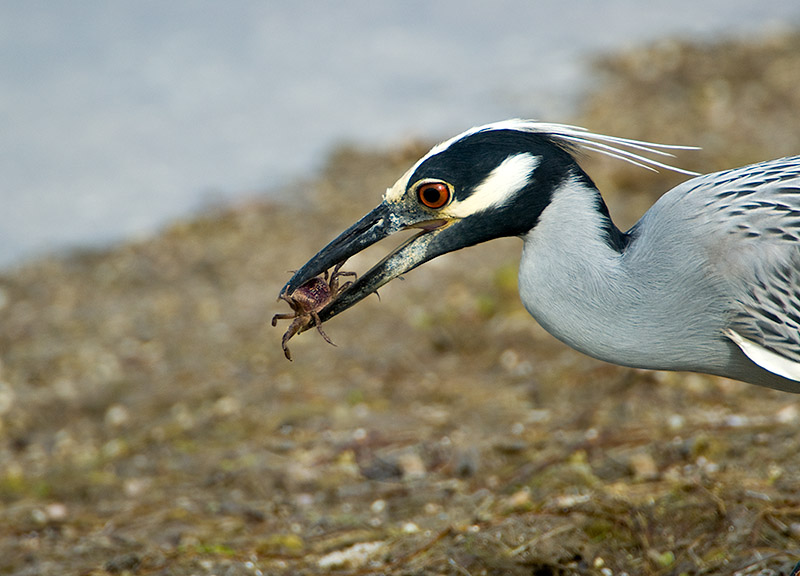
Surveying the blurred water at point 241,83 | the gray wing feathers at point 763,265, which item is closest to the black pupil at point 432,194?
the gray wing feathers at point 763,265

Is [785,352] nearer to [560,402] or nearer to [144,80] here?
[560,402]

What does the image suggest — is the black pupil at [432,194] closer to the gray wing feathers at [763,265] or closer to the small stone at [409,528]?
the gray wing feathers at [763,265]

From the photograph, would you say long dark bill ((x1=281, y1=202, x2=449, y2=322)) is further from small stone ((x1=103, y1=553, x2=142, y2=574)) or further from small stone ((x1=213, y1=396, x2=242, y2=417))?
small stone ((x1=213, y1=396, x2=242, y2=417))

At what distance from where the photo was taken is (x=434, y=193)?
3492 millimetres

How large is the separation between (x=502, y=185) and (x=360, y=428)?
2706 millimetres

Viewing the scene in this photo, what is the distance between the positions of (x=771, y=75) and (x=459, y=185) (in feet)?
Answer: 25.9

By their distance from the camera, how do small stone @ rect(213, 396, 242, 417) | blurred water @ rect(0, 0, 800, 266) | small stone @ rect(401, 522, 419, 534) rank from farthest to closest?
1. blurred water @ rect(0, 0, 800, 266)
2. small stone @ rect(213, 396, 242, 417)
3. small stone @ rect(401, 522, 419, 534)

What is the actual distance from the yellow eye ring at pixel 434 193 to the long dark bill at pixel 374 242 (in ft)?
0.24

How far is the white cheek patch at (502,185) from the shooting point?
3482mm

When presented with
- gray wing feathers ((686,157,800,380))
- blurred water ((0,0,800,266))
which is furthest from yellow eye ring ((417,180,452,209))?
blurred water ((0,0,800,266))

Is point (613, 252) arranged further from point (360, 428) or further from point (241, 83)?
point (241, 83)

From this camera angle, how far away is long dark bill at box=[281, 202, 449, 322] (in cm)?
354

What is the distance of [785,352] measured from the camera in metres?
3.34

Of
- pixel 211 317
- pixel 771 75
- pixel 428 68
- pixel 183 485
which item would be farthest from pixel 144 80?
pixel 183 485
